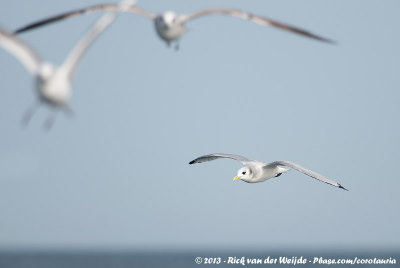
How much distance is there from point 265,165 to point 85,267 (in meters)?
108

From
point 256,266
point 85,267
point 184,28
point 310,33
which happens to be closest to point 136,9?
point 184,28

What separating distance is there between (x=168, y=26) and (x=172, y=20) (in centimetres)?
23

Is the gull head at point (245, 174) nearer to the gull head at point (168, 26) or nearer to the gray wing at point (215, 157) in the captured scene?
the gray wing at point (215, 157)

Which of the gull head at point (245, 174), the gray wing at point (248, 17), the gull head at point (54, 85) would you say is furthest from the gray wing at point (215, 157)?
the gull head at point (54, 85)

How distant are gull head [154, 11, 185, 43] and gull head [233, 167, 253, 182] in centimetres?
599

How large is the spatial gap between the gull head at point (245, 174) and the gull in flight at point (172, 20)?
5.38 metres

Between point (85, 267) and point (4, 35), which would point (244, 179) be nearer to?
point (4, 35)

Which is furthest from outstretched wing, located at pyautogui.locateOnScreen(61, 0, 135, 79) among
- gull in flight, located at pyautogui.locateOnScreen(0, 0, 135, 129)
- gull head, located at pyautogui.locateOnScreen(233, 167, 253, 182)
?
gull head, located at pyautogui.locateOnScreen(233, 167, 253, 182)

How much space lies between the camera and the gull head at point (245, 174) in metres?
24.1

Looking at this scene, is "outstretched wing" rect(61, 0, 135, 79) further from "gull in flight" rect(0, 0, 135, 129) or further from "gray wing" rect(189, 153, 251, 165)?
"gray wing" rect(189, 153, 251, 165)

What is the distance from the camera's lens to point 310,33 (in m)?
19.3

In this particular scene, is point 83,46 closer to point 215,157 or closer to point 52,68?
point 52,68

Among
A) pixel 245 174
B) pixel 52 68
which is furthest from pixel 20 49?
pixel 245 174

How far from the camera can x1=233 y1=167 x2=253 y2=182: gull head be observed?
2412 centimetres
